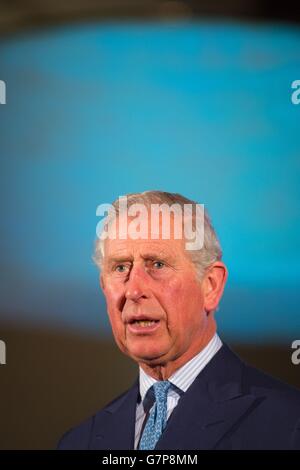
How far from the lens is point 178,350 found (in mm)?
2799

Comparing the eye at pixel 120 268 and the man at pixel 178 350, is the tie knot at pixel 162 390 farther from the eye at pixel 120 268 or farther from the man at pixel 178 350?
the eye at pixel 120 268

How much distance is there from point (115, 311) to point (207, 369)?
0.44 m

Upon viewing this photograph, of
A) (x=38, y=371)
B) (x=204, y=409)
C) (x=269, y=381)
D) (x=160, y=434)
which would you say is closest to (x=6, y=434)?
(x=38, y=371)

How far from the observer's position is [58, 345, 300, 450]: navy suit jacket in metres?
2.72

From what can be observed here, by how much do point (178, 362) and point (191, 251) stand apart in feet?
1.46

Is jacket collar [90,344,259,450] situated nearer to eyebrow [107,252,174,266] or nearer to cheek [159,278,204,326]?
cheek [159,278,204,326]

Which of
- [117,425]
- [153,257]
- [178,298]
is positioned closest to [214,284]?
[178,298]

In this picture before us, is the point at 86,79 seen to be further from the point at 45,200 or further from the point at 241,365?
the point at 241,365

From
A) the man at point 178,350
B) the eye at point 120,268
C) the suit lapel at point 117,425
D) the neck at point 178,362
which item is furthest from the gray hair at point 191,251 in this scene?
the suit lapel at point 117,425

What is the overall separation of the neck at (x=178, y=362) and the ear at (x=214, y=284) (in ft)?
0.40

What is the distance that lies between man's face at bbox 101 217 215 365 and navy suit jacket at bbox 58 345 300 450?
141 mm

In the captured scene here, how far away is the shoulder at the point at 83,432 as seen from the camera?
2.96 metres

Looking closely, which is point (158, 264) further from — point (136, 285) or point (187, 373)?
point (187, 373)

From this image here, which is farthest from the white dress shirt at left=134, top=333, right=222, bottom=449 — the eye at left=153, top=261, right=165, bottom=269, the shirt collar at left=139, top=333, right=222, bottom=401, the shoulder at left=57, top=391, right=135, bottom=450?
the eye at left=153, top=261, right=165, bottom=269
